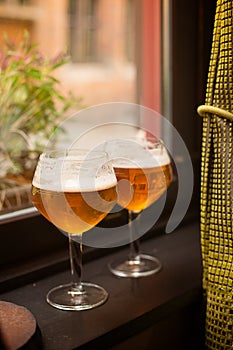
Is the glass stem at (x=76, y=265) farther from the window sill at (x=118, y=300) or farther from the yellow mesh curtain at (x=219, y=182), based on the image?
the yellow mesh curtain at (x=219, y=182)

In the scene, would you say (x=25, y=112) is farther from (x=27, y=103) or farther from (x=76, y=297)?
(x=76, y=297)

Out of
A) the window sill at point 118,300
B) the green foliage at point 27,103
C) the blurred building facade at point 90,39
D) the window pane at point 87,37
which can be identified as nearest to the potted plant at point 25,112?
the green foliage at point 27,103

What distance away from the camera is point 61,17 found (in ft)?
12.4

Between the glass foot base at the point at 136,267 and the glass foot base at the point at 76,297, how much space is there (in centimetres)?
7

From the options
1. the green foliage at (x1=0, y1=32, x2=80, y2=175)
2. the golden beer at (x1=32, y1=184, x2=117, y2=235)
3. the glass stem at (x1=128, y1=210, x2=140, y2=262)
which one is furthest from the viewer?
the green foliage at (x1=0, y1=32, x2=80, y2=175)

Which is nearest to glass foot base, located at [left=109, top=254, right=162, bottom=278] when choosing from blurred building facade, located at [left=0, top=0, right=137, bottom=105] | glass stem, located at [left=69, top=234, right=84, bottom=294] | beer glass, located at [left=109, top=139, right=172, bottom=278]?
beer glass, located at [left=109, top=139, right=172, bottom=278]

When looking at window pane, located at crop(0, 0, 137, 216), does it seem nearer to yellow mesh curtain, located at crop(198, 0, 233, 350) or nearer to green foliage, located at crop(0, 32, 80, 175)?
green foliage, located at crop(0, 32, 80, 175)

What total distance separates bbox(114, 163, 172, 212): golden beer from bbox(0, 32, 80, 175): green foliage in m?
0.30

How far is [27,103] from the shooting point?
3.79 ft

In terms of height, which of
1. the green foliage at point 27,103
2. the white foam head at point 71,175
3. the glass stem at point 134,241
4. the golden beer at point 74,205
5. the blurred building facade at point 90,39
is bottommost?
the glass stem at point 134,241

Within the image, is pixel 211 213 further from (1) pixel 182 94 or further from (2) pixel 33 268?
(1) pixel 182 94

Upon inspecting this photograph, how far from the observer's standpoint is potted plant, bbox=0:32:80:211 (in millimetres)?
1107

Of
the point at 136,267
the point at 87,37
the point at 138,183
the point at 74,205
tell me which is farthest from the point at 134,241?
the point at 87,37

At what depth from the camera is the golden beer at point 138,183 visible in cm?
88
